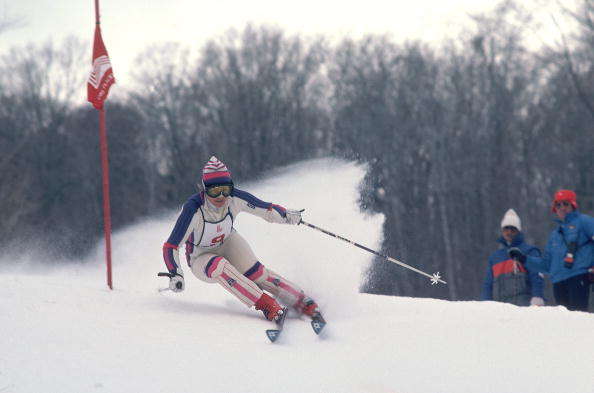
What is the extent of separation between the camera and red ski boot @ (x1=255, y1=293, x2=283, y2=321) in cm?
670

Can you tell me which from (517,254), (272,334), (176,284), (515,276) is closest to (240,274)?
(176,284)

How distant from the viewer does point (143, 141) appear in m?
36.5

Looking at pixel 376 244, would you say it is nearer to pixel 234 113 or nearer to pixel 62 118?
pixel 234 113

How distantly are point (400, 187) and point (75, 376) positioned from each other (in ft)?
91.2

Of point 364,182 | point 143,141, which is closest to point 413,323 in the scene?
point 364,182

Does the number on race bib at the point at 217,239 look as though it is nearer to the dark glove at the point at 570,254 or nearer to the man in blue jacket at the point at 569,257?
the man in blue jacket at the point at 569,257

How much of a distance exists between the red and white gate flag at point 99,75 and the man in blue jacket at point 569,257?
4.53 metres

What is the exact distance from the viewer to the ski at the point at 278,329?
19.6 feet

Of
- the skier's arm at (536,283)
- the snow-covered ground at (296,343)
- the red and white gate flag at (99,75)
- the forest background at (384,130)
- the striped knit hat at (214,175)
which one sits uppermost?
the forest background at (384,130)

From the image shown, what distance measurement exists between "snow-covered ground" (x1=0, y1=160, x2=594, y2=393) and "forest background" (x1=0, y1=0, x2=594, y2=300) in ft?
75.9

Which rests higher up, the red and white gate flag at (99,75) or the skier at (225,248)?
the red and white gate flag at (99,75)

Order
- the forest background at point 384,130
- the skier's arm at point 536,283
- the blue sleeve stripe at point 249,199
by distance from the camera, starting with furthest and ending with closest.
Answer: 1. the forest background at point 384,130
2. the skier's arm at point 536,283
3. the blue sleeve stripe at point 249,199

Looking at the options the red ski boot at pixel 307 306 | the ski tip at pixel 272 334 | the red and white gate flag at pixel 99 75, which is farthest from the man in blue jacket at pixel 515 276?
the red and white gate flag at pixel 99 75

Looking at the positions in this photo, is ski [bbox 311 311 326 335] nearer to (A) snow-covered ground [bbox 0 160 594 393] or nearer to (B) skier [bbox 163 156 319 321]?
(A) snow-covered ground [bbox 0 160 594 393]
